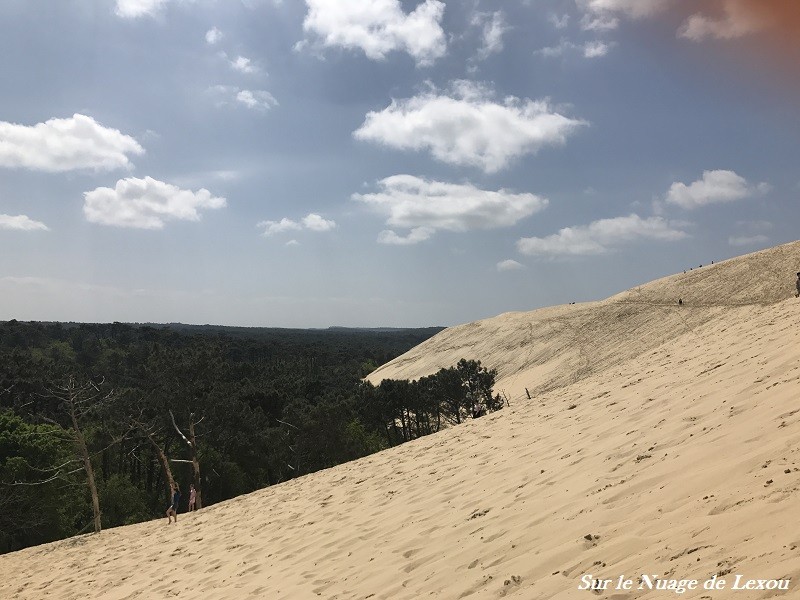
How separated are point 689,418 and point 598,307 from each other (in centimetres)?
5931

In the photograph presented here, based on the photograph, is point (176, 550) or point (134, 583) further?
point (176, 550)

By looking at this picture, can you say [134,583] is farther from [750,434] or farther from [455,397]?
[455,397]

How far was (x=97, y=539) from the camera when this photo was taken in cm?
1495

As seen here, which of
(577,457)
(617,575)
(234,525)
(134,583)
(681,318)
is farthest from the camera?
(681,318)

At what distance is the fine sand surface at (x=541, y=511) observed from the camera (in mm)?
4375

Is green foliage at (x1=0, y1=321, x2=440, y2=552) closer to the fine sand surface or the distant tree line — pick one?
the distant tree line

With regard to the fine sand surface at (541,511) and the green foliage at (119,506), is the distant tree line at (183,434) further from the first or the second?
the fine sand surface at (541,511)

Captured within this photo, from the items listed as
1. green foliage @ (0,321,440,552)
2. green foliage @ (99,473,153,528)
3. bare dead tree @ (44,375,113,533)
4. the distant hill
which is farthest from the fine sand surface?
the distant hill

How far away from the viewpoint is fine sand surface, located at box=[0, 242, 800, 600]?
438cm

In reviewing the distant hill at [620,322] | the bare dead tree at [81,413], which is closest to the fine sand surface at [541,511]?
the bare dead tree at [81,413]

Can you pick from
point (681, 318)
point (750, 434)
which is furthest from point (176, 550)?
point (681, 318)

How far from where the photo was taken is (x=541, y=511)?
6.28 meters

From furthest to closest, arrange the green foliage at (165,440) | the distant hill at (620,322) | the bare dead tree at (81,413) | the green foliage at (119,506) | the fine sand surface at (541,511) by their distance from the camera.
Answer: the distant hill at (620,322), the green foliage at (119,506), the green foliage at (165,440), the bare dead tree at (81,413), the fine sand surface at (541,511)

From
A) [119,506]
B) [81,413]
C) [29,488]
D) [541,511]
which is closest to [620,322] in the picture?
[119,506]
